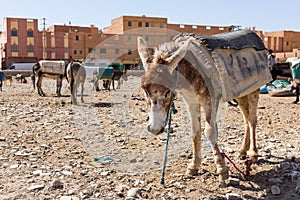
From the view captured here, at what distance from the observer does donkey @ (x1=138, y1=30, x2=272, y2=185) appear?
3555 mm

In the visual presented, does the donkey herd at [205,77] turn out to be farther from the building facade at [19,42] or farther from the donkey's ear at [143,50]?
the building facade at [19,42]

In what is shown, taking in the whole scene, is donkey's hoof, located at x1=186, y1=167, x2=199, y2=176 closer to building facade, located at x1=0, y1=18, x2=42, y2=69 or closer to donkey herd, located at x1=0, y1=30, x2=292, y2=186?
donkey herd, located at x1=0, y1=30, x2=292, y2=186

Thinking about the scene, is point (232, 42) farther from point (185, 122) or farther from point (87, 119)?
point (87, 119)

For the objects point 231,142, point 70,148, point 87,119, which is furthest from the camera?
point 87,119

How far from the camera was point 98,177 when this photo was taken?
4.82 m

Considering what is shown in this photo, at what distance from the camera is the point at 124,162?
5543mm

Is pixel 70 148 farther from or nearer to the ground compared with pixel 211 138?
nearer to the ground

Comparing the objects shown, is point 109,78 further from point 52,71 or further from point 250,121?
point 250,121

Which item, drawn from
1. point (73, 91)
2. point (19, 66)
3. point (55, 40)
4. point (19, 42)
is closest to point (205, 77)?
point (73, 91)

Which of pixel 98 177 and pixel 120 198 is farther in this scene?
pixel 98 177

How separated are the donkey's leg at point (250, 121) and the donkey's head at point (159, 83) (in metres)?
2.33

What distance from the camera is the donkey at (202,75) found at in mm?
3555

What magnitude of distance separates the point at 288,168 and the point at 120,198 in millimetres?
2587

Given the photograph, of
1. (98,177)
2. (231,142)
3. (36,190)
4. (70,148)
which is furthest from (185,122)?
(36,190)
